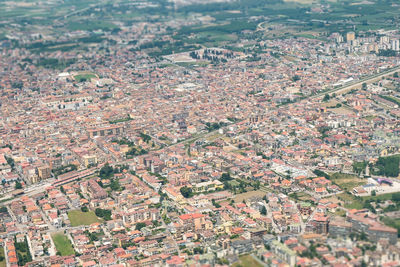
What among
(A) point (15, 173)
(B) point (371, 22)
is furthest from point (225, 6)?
(A) point (15, 173)

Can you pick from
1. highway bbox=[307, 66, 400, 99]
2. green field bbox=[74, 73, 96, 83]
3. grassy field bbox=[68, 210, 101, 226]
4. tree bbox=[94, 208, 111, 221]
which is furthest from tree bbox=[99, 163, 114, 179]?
green field bbox=[74, 73, 96, 83]

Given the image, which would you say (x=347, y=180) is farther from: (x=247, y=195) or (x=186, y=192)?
(x=186, y=192)

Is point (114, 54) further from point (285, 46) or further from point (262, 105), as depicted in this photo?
point (262, 105)

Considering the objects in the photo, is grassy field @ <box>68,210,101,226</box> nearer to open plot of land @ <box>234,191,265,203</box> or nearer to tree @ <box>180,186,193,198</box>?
tree @ <box>180,186,193,198</box>

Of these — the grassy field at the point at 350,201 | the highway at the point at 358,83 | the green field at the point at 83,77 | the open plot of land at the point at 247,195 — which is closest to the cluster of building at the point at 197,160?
the open plot of land at the point at 247,195

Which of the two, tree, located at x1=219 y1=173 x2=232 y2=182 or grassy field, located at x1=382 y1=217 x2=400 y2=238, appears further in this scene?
tree, located at x1=219 y1=173 x2=232 y2=182

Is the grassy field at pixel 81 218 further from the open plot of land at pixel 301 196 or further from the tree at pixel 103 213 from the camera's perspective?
the open plot of land at pixel 301 196

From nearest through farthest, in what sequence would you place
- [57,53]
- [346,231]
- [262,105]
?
[346,231] < [262,105] < [57,53]
